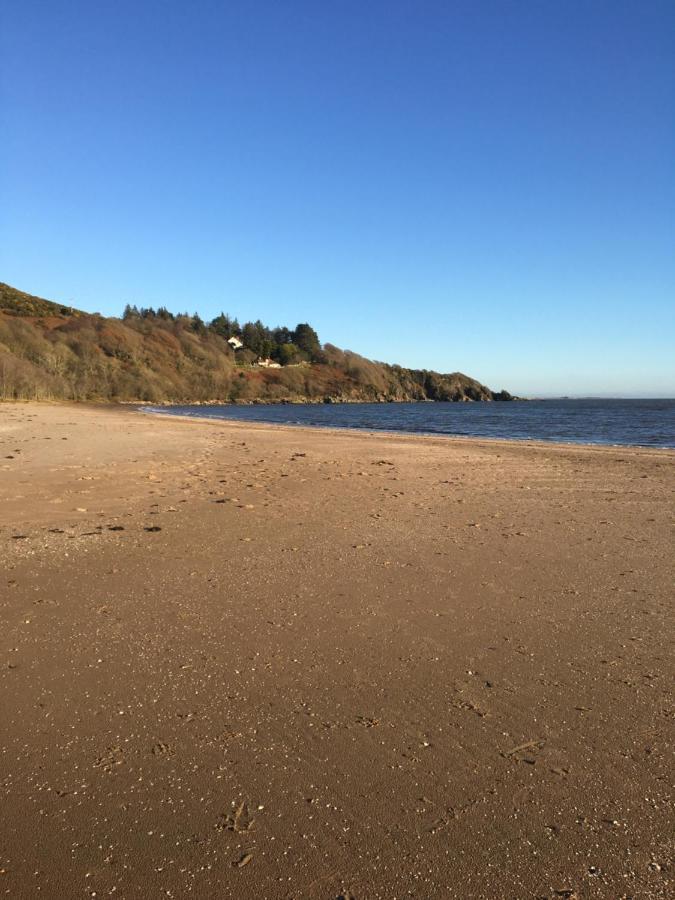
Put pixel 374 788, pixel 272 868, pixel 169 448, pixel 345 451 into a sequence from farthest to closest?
pixel 345 451
pixel 169 448
pixel 374 788
pixel 272 868

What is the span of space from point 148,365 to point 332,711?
120 meters

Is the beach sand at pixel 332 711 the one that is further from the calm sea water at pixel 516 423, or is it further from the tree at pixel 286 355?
the tree at pixel 286 355

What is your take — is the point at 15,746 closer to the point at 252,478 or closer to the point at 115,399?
the point at 252,478

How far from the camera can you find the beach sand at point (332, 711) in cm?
232

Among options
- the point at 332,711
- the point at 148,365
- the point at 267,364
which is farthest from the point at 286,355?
the point at 332,711

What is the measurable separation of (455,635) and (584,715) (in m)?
1.21

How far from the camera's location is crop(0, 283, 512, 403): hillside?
76.1 m

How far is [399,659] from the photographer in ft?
13.4

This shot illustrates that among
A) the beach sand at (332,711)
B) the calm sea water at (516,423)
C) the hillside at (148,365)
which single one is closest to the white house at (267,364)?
the hillside at (148,365)

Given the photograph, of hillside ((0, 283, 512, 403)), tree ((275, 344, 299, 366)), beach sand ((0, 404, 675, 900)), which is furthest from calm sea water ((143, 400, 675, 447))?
tree ((275, 344, 299, 366))

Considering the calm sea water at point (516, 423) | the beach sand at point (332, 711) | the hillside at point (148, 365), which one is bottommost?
the calm sea water at point (516, 423)

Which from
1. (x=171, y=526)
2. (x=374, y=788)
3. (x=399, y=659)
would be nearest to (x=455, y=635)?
(x=399, y=659)

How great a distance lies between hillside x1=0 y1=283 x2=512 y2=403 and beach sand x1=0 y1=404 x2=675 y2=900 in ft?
186

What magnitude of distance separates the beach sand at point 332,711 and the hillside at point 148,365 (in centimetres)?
5670
